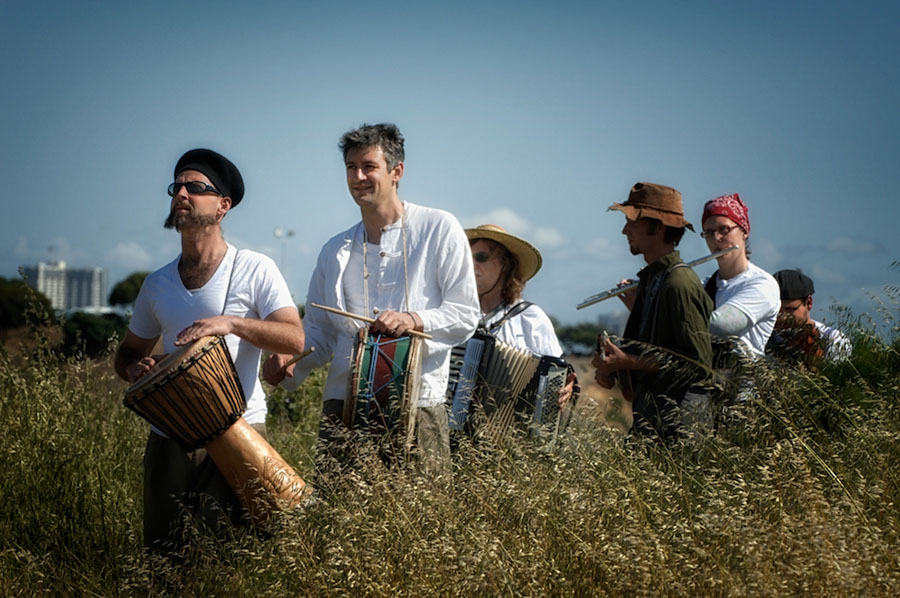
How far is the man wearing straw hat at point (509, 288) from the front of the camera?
6293 millimetres

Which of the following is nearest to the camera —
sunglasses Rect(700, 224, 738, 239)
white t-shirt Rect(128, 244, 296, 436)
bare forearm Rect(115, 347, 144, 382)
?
white t-shirt Rect(128, 244, 296, 436)

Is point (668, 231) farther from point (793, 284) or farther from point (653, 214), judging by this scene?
point (793, 284)

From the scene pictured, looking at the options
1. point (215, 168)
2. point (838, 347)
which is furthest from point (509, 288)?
point (215, 168)

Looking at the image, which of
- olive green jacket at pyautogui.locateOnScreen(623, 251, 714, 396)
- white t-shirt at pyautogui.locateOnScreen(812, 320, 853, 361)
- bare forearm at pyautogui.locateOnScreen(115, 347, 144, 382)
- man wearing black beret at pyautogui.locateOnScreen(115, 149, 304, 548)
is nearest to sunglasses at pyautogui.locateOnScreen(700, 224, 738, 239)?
olive green jacket at pyautogui.locateOnScreen(623, 251, 714, 396)

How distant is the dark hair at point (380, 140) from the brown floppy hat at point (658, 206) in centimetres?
134

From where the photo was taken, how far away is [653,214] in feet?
17.9

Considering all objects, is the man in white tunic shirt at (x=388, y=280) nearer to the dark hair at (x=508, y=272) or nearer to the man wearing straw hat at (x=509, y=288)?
the man wearing straw hat at (x=509, y=288)

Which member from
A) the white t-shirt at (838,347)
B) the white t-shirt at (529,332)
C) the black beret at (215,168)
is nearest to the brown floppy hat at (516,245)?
→ the white t-shirt at (529,332)

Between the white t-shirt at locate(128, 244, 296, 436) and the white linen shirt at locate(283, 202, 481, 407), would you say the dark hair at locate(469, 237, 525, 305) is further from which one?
the white t-shirt at locate(128, 244, 296, 436)

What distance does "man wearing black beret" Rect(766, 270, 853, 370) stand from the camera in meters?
5.54

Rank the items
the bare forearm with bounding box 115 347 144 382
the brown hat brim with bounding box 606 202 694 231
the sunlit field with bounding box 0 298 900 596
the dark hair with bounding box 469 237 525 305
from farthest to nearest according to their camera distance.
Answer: the dark hair with bounding box 469 237 525 305 < the brown hat brim with bounding box 606 202 694 231 < the bare forearm with bounding box 115 347 144 382 < the sunlit field with bounding box 0 298 900 596

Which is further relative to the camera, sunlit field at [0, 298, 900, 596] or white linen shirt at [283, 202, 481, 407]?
white linen shirt at [283, 202, 481, 407]

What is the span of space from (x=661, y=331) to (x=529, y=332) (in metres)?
1.32

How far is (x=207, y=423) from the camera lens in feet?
13.9
